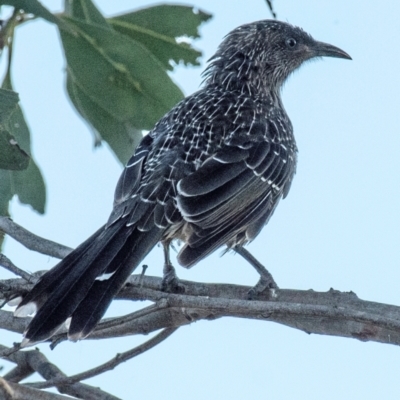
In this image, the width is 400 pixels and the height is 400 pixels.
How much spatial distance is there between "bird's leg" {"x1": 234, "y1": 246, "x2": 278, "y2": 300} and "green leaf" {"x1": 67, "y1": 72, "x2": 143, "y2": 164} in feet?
2.75

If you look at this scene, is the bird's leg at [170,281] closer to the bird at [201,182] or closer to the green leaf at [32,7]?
the bird at [201,182]

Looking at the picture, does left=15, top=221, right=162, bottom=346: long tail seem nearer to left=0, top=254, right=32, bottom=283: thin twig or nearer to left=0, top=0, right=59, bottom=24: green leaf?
left=0, top=254, right=32, bottom=283: thin twig

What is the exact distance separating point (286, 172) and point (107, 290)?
72.0 inches

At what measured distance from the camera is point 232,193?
4531mm

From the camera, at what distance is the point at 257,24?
6090 mm

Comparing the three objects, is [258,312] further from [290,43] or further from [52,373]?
[290,43]

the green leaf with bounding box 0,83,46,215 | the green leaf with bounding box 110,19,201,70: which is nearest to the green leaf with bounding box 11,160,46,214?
the green leaf with bounding box 0,83,46,215

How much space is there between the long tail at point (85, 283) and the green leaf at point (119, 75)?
55cm

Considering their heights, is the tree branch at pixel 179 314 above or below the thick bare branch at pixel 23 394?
above

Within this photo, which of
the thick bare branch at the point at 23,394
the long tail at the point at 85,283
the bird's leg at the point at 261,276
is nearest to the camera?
the thick bare branch at the point at 23,394

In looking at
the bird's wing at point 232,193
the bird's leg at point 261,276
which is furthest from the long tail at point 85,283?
the bird's leg at point 261,276

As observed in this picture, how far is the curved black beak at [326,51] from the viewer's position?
6.01 m

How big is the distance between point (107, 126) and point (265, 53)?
231 centimetres

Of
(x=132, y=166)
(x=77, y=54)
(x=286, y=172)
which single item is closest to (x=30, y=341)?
(x=77, y=54)
